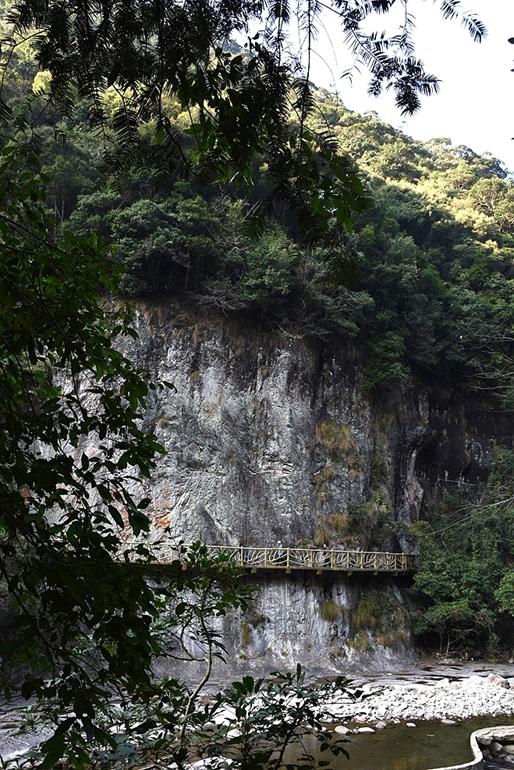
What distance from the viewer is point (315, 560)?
16438 mm

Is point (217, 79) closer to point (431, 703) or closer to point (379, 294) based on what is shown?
point (431, 703)

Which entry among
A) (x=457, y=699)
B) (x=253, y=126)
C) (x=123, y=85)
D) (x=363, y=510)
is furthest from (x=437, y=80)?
(x=363, y=510)

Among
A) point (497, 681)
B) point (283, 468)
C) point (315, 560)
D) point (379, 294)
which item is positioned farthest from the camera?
point (379, 294)

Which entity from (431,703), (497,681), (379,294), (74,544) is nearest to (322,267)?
(379,294)

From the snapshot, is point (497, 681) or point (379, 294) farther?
point (379, 294)

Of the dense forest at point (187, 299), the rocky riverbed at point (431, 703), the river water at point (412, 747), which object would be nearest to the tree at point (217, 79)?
the dense forest at point (187, 299)

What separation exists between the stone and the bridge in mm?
3957

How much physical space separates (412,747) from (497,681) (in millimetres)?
4427

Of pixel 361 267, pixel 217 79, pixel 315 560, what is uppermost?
pixel 361 267

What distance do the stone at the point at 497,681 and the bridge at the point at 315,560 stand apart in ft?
13.0

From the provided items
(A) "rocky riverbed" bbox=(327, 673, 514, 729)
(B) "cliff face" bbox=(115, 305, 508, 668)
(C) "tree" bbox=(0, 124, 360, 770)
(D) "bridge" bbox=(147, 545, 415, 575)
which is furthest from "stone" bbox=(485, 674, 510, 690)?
(C) "tree" bbox=(0, 124, 360, 770)

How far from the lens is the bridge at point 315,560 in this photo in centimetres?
1574

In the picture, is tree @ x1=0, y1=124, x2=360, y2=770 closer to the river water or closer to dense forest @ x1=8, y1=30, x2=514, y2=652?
the river water

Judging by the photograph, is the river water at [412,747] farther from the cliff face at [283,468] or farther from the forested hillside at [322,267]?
the forested hillside at [322,267]
